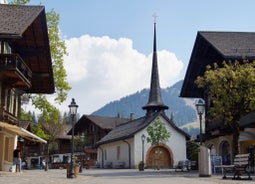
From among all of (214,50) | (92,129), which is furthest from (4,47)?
(92,129)

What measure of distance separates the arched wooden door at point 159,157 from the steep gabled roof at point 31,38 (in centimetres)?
1863

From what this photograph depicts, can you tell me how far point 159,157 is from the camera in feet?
150

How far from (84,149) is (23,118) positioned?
3436 cm

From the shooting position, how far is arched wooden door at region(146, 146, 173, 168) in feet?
148

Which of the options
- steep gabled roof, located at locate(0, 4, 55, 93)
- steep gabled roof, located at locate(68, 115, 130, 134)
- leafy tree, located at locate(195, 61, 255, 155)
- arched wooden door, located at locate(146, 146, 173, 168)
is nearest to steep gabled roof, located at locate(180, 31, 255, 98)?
leafy tree, located at locate(195, 61, 255, 155)

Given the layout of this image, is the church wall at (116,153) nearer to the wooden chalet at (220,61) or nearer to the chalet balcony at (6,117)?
the wooden chalet at (220,61)

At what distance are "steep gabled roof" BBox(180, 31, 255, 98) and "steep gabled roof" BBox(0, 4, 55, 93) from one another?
1067 cm

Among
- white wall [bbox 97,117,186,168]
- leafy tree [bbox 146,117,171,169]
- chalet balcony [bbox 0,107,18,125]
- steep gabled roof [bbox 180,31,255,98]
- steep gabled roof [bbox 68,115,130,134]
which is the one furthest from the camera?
steep gabled roof [bbox 68,115,130,134]

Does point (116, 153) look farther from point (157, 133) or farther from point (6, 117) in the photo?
point (6, 117)

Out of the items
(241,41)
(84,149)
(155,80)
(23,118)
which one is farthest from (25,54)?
(84,149)

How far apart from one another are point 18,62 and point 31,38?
2754 millimetres

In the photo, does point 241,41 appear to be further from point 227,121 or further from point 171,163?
point 171,163

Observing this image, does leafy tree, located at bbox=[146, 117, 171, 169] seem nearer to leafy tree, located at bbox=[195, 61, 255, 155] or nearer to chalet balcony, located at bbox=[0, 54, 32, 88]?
leafy tree, located at bbox=[195, 61, 255, 155]

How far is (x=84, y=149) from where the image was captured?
6694 cm
